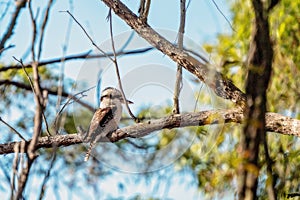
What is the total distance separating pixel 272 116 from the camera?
2717 millimetres

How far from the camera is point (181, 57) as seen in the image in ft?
9.15

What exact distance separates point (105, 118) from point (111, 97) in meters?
0.35

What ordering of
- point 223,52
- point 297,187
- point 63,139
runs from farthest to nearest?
point 297,187 < point 63,139 < point 223,52

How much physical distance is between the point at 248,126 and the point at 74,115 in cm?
348

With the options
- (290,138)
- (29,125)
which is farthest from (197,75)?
A: (29,125)

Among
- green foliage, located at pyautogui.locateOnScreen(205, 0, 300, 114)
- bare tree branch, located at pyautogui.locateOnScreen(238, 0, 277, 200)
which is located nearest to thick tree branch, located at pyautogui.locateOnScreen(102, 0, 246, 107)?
bare tree branch, located at pyautogui.locateOnScreen(238, 0, 277, 200)

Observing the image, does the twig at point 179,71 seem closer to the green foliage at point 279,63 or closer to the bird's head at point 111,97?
the bird's head at point 111,97

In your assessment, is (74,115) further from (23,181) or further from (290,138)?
(23,181)

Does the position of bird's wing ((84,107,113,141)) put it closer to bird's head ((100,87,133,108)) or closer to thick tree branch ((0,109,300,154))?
bird's head ((100,87,133,108))

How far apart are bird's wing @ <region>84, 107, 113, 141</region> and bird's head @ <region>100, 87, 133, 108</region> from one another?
9 cm

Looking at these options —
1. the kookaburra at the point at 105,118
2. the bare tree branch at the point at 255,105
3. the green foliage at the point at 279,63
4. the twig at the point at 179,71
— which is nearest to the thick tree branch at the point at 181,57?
the twig at the point at 179,71

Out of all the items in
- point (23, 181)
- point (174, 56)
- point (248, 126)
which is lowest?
point (23, 181)

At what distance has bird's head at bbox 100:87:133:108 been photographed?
151 inches

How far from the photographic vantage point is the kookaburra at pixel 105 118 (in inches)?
128
